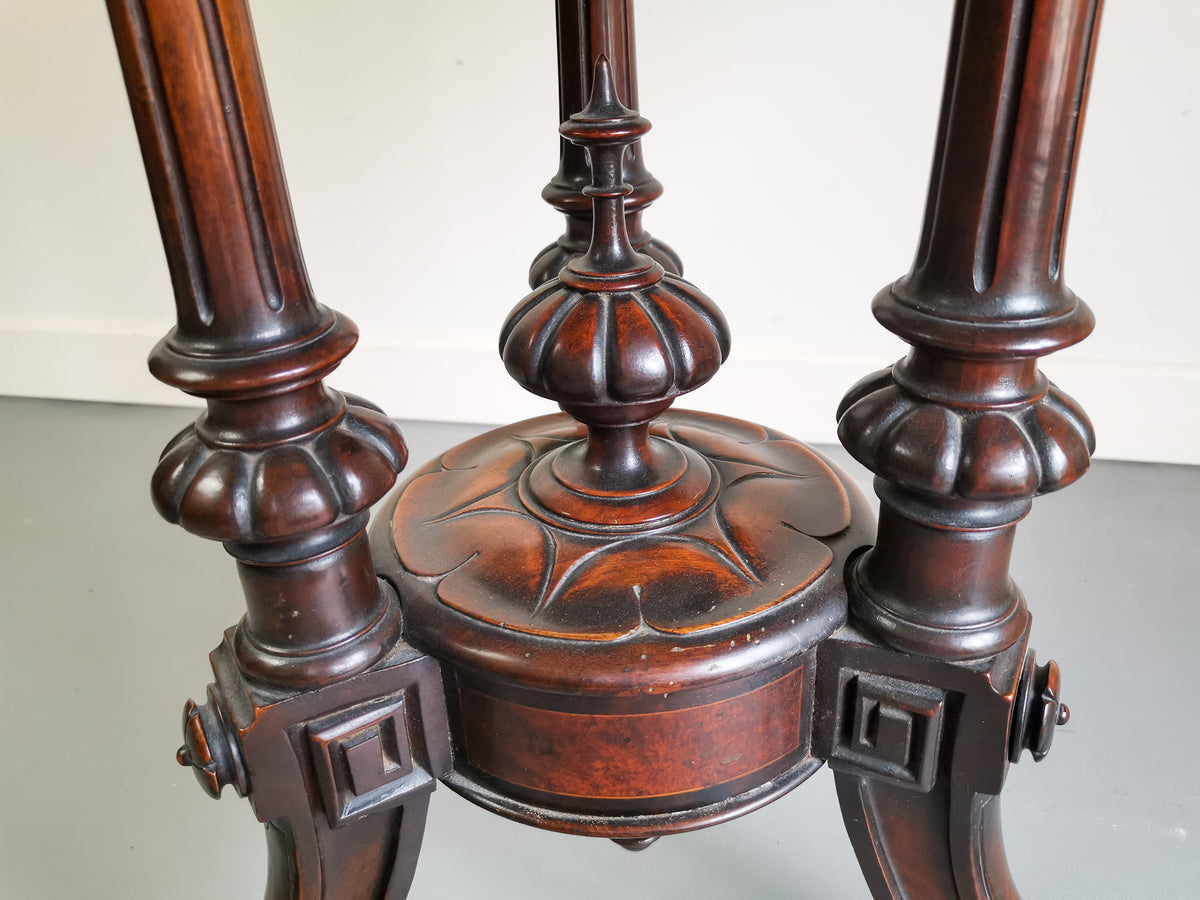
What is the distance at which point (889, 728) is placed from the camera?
0.72 m

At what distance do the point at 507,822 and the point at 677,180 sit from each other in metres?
1.16

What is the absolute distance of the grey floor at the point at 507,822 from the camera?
1079 mm

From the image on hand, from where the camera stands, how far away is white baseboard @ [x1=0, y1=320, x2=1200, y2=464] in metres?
1.82

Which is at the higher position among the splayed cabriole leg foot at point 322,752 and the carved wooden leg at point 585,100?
the carved wooden leg at point 585,100

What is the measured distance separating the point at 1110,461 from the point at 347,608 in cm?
163

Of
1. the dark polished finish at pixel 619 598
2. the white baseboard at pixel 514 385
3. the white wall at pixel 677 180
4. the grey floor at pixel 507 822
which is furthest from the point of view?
the white baseboard at pixel 514 385

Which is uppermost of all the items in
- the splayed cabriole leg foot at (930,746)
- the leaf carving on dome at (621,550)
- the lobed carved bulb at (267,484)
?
the lobed carved bulb at (267,484)

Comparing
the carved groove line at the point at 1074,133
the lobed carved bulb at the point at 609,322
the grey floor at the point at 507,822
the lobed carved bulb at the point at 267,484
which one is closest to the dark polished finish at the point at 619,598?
the lobed carved bulb at the point at 609,322

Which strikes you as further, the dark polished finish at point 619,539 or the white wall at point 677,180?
the white wall at point 677,180

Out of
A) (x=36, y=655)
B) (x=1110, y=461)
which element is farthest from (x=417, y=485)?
(x=1110, y=461)

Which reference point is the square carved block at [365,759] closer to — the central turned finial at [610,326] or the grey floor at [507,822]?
the central turned finial at [610,326]

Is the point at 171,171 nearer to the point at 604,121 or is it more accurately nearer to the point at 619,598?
the point at 604,121

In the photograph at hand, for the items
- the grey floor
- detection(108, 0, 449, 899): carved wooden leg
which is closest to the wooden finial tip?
detection(108, 0, 449, 899): carved wooden leg

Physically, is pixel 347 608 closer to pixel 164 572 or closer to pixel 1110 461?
pixel 164 572
